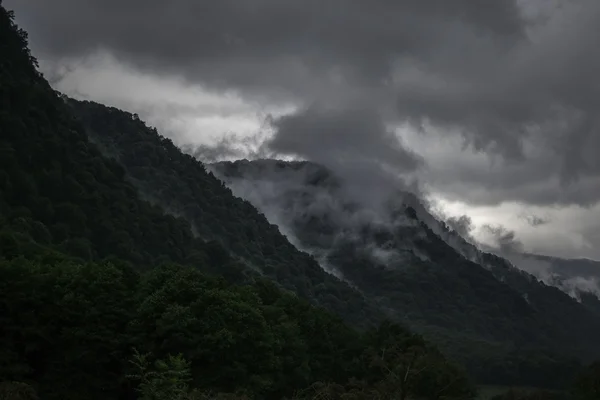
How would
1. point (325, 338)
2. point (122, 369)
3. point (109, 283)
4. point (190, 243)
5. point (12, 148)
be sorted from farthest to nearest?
1. point (190, 243)
2. point (12, 148)
3. point (325, 338)
4. point (109, 283)
5. point (122, 369)

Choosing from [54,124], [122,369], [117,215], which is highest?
[54,124]

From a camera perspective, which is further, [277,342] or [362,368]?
[362,368]

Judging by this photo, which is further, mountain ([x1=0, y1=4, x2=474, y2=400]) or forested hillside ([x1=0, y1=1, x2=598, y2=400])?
mountain ([x1=0, y1=4, x2=474, y2=400])

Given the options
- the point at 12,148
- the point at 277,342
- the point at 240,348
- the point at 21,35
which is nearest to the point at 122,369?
the point at 240,348

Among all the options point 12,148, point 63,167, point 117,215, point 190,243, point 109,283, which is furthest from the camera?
point 190,243

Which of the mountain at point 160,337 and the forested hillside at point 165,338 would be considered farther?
the mountain at point 160,337

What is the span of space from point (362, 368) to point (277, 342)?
2728 centimetres

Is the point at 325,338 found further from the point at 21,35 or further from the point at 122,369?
the point at 21,35

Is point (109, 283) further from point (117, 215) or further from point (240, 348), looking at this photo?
point (117, 215)

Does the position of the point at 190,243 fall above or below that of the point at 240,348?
above

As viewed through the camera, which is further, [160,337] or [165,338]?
[160,337]

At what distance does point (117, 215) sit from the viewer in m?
156

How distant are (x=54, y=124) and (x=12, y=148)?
30262 millimetres

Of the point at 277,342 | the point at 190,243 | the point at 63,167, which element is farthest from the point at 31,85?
the point at 277,342
